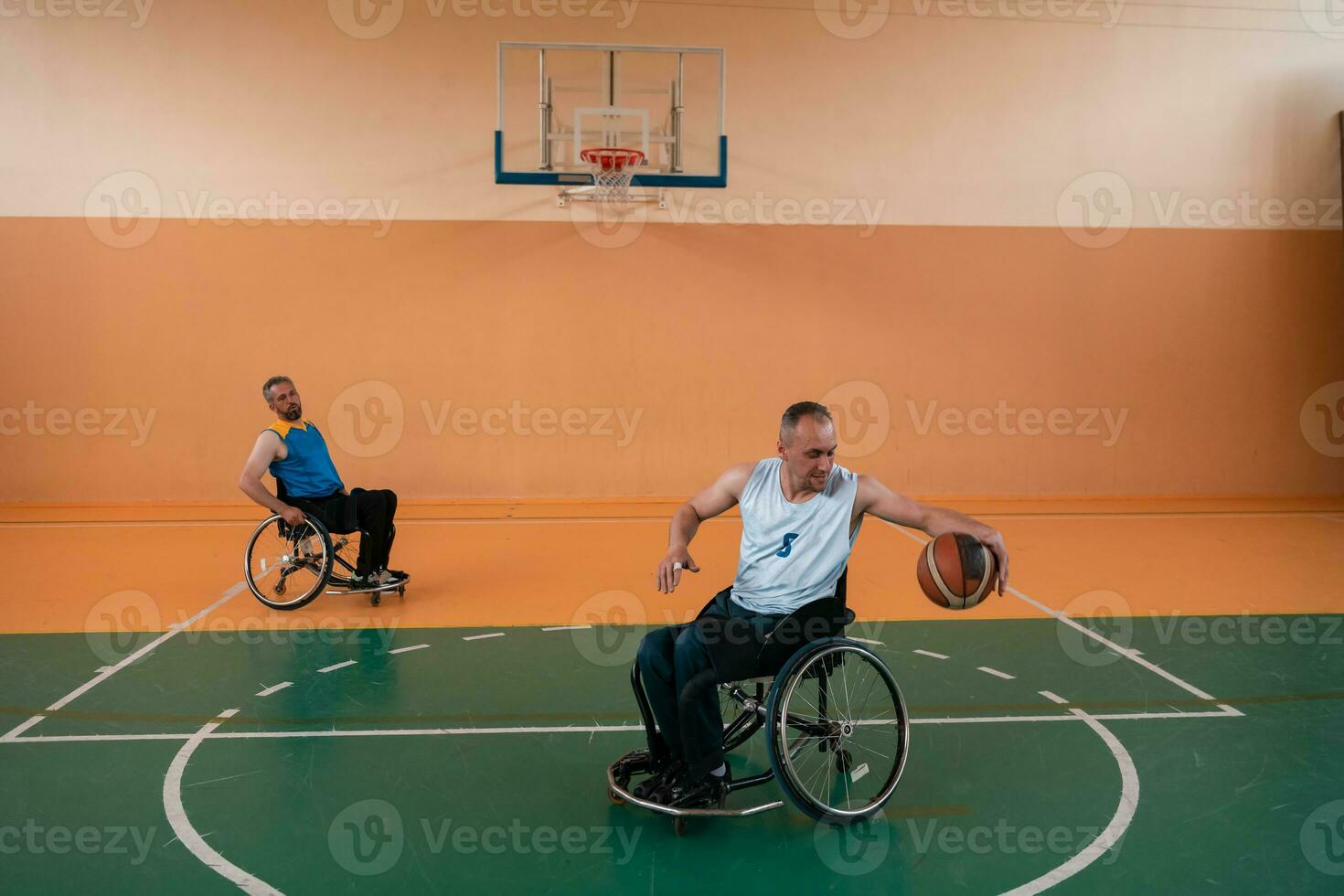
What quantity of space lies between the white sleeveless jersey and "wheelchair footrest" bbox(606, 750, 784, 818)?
2.01 ft

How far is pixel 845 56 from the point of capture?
9438 mm

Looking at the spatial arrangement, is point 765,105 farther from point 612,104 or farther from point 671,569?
point 671,569

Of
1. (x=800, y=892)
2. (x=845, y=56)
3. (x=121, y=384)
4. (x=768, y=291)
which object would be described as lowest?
(x=800, y=892)

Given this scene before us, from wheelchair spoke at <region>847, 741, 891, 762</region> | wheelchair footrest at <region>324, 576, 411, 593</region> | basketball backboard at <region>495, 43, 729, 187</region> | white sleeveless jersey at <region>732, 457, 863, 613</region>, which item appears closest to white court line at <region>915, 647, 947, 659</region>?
wheelchair spoke at <region>847, 741, 891, 762</region>

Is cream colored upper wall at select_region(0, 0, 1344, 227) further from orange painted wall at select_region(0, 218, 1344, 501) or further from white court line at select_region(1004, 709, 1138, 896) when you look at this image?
white court line at select_region(1004, 709, 1138, 896)

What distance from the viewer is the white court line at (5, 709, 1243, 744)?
400cm

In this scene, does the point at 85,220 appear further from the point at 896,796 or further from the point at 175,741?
the point at 896,796

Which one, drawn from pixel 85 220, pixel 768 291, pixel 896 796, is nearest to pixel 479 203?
pixel 768 291

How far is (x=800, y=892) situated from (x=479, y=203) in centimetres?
745

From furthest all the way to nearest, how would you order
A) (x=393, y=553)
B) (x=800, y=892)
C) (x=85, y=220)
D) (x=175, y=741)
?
1. (x=85, y=220)
2. (x=393, y=553)
3. (x=175, y=741)
4. (x=800, y=892)

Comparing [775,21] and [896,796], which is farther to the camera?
[775,21]

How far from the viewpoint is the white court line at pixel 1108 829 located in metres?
2.99

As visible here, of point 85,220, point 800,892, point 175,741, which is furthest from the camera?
point 85,220

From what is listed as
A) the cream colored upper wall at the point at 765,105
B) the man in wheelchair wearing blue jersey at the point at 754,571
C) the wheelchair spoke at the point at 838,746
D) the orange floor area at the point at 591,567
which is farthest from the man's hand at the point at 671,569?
the cream colored upper wall at the point at 765,105
